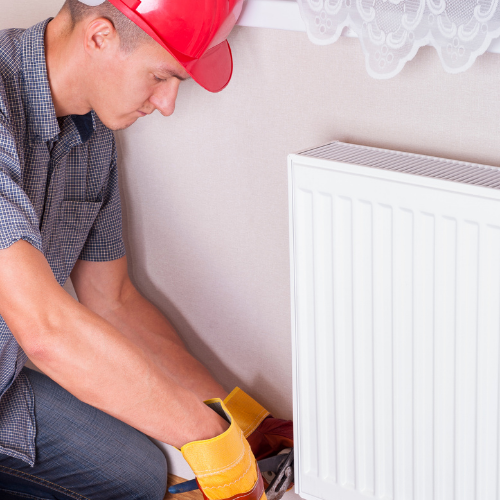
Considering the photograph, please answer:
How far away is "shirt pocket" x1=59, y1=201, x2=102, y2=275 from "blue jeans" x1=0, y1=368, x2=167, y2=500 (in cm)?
30

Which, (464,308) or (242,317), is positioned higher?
(464,308)

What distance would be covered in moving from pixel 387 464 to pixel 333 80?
1.99 ft

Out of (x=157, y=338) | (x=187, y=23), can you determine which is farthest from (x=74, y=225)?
(x=187, y=23)

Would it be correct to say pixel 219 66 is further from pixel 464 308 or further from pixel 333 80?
pixel 464 308

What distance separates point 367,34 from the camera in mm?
880

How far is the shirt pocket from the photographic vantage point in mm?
1257

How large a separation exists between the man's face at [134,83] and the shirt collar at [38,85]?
0.25ft

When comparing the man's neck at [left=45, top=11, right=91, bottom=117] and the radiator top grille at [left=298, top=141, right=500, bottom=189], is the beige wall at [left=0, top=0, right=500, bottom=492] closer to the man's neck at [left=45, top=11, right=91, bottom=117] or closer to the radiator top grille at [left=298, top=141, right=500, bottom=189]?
the radiator top grille at [left=298, top=141, right=500, bottom=189]

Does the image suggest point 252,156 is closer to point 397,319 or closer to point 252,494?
point 397,319

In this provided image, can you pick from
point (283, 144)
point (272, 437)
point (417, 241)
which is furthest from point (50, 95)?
point (272, 437)

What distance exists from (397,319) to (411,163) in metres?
0.22

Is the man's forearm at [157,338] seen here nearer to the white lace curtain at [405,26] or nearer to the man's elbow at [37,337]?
the man's elbow at [37,337]

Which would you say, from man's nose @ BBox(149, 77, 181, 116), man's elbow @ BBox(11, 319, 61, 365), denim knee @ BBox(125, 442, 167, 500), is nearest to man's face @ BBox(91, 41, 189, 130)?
man's nose @ BBox(149, 77, 181, 116)

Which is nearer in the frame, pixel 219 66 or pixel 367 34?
pixel 367 34
